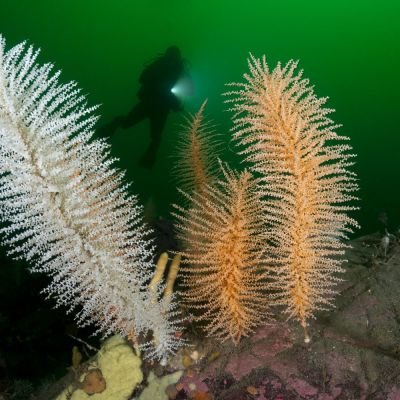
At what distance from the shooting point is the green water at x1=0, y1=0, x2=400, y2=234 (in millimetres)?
37031

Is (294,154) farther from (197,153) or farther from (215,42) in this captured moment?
(215,42)

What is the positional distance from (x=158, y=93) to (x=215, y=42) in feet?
126

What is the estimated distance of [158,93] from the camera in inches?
450

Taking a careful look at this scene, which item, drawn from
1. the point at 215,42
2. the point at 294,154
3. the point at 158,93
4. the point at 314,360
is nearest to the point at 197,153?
the point at 294,154

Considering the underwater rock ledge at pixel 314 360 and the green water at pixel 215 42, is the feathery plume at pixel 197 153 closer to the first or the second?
the underwater rock ledge at pixel 314 360

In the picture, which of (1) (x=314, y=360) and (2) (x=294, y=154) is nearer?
(2) (x=294, y=154)

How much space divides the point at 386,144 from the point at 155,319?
25087 mm

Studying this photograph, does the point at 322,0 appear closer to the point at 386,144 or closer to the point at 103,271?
the point at 386,144

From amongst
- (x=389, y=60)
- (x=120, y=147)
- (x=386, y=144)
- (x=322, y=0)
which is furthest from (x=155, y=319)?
(x=322, y=0)

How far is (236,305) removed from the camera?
9.13 feet

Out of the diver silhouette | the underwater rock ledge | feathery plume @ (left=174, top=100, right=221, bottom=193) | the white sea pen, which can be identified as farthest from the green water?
the white sea pen

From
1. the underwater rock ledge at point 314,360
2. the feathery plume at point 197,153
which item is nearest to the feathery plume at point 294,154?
the underwater rock ledge at point 314,360

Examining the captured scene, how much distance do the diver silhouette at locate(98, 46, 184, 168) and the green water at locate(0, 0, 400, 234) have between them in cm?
1848

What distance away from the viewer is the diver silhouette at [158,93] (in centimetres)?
1134
